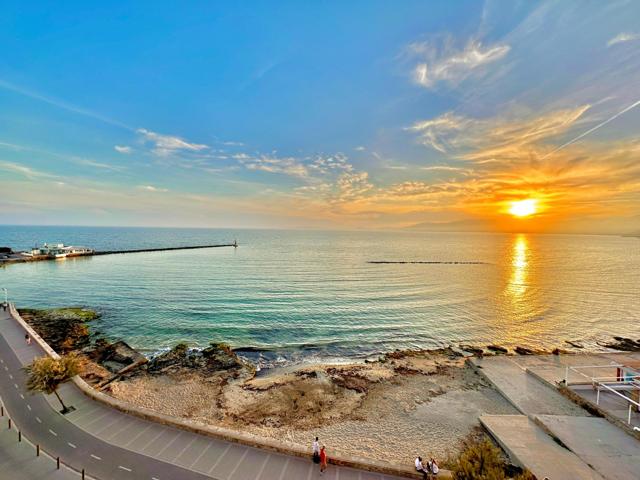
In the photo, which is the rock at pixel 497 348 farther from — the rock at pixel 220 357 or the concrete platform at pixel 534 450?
the rock at pixel 220 357

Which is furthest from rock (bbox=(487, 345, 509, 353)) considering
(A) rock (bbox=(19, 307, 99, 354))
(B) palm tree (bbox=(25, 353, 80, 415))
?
(A) rock (bbox=(19, 307, 99, 354))

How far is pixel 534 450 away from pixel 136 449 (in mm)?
20996

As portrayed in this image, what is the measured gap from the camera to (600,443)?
16000 mm

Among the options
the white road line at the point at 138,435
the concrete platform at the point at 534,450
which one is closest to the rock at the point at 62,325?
the white road line at the point at 138,435

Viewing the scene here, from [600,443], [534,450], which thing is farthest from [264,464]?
[600,443]

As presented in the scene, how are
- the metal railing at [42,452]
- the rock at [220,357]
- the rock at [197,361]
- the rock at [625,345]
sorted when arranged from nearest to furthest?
1. the metal railing at [42,452]
2. the rock at [197,361]
3. the rock at [220,357]
4. the rock at [625,345]

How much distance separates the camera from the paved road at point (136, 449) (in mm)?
14078

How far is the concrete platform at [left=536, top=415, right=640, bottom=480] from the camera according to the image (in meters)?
14.2

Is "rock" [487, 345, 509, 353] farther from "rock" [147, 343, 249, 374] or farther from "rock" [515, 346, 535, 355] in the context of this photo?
"rock" [147, 343, 249, 374]

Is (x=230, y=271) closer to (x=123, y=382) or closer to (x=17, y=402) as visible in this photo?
(x=123, y=382)

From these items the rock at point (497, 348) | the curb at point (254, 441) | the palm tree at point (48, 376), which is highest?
the palm tree at point (48, 376)

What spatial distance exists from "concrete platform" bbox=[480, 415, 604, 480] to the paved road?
750cm

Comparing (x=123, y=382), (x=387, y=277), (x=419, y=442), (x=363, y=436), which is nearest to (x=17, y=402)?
(x=123, y=382)

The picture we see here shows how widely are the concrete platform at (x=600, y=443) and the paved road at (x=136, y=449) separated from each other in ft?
34.3
